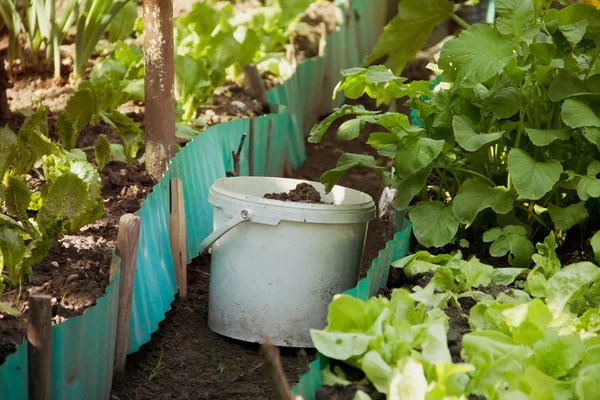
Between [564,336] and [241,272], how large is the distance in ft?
4.85

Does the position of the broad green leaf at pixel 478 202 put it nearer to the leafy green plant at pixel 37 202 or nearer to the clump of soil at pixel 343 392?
the clump of soil at pixel 343 392

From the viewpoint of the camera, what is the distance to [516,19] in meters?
2.69

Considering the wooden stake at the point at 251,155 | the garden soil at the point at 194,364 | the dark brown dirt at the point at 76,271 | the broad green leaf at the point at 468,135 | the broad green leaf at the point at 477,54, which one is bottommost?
the garden soil at the point at 194,364

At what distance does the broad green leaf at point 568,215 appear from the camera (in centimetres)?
276

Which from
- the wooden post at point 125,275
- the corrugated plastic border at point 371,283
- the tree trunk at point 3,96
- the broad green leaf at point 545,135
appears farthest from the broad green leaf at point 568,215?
the tree trunk at point 3,96

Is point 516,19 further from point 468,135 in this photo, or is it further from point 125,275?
point 125,275

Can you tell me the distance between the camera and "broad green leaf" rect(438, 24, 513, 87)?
2559mm

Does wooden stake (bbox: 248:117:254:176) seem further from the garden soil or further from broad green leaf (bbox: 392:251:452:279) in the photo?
broad green leaf (bbox: 392:251:452:279)

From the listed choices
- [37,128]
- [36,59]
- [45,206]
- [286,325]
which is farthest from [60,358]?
[36,59]

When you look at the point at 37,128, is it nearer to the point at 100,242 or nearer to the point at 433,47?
the point at 100,242

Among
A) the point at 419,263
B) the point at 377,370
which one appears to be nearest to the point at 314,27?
the point at 419,263

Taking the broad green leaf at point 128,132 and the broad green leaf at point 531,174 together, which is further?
the broad green leaf at point 128,132

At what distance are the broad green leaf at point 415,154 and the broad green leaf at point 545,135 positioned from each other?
0.90 ft

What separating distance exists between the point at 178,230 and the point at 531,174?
146 centimetres
